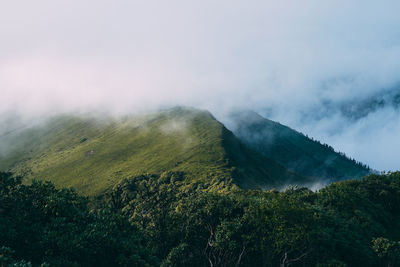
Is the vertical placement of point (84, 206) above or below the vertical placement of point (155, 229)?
above

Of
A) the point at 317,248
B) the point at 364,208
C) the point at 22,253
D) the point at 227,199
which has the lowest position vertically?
the point at 364,208

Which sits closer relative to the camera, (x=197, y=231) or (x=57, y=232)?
(x=57, y=232)

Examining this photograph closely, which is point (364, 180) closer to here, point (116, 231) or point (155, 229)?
point (155, 229)

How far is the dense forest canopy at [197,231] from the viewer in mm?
28031

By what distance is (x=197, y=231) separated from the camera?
181ft

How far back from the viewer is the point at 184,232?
5581 cm

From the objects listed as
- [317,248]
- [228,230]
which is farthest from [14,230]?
[317,248]

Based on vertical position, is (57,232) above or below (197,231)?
above

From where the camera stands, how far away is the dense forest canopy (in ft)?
92.0

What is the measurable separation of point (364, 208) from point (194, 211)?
5539 cm

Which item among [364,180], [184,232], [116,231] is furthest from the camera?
[364,180]

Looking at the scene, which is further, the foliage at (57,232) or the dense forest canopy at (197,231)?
the dense forest canopy at (197,231)

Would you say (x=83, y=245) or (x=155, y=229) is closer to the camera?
(x=83, y=245)

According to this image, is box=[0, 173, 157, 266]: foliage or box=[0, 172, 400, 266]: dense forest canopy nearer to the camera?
box=[0, 173, 157, 266]: foliage
